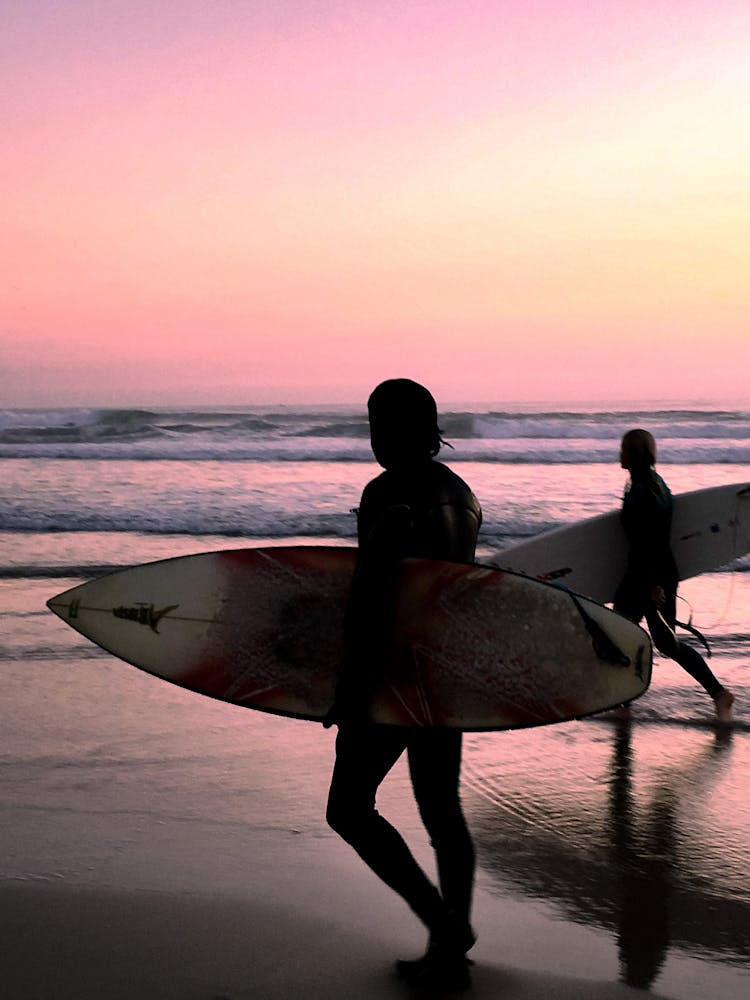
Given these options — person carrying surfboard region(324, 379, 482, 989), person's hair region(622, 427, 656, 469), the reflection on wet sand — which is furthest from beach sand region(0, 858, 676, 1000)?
person's hair region(622, 427, 656, 469)

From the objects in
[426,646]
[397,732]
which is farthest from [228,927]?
[426,646]

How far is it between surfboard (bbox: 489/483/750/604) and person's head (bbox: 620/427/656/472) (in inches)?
48.3

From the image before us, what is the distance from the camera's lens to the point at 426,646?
115 inches

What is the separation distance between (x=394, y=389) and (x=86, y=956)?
1677mm

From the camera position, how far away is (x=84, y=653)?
6.58 metres

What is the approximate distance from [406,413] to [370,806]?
0.95m

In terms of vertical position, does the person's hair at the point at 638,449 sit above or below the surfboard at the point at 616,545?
above

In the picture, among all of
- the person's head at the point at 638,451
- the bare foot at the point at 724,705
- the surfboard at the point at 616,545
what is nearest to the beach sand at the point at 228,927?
the bare foot at the point at 724,705

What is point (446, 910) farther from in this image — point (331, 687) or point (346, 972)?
point (331, 687)

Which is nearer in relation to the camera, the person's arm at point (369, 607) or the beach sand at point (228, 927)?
the person's arm at point (369, 607)

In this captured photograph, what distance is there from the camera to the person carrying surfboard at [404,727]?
8.32 ft

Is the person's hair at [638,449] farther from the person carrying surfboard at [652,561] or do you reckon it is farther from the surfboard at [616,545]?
the surfboard at [616,545]

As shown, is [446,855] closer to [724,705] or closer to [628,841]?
[628,841]

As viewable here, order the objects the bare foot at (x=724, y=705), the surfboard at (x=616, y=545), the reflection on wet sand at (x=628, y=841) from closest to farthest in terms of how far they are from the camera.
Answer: the reflection on wet sand at (x=628, y=841)
the bare foot at (x=724, y=705)
the surfboard at (x=616, y=545)
